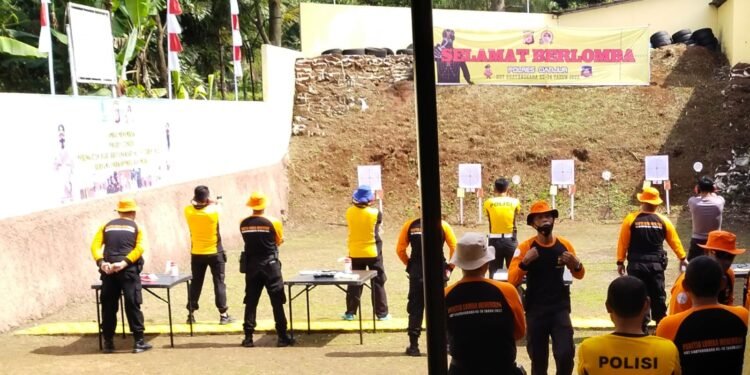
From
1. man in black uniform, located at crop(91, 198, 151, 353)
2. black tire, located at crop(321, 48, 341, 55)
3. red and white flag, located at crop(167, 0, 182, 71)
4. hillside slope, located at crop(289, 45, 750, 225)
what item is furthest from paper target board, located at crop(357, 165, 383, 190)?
man in black uniform, located at crop(91, 198, 151, 353)

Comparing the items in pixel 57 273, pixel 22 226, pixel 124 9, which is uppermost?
pixel 124 9

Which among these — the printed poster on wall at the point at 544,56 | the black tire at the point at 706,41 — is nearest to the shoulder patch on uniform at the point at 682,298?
the printed poster on wall at the point at 544,56

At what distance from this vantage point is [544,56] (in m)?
23.6

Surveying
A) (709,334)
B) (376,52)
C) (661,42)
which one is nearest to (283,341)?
(709,334)

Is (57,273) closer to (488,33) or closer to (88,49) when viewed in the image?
(88,49)

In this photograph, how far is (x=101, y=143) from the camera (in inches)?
486

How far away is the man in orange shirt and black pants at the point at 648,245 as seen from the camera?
791 centimetres

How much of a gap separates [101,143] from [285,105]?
10.7 meters

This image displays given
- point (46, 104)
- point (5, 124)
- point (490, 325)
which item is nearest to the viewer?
point (490, 325)

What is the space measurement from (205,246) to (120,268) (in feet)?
5.33

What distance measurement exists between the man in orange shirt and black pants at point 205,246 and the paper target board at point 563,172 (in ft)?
41.1

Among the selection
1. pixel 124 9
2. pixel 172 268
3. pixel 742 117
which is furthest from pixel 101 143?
pixel 742 117

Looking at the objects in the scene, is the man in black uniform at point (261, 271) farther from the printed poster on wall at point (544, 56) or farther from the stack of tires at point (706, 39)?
the stack of tires at point (706, 39)

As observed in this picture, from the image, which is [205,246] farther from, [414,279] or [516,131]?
[516,131]
